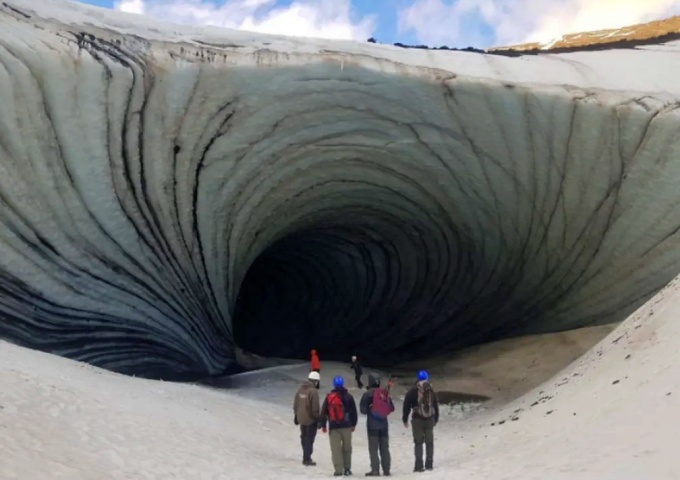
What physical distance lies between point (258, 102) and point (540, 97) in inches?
145

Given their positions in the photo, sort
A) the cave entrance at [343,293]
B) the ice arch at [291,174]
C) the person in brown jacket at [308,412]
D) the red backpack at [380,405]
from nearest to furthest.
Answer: the red backpack at [380,405] < the person in brown jacket at [308,412] < the ice arch at [291,174] < the cave entrance at [343,293]

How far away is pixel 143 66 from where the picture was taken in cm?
885

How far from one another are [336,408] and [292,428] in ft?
6.74

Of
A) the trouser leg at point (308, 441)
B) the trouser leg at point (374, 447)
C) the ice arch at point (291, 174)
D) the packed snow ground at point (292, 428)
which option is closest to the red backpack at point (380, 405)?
the trouser leg at point (374, 447)

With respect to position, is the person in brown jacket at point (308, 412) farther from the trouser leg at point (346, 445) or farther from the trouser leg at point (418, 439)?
the trouser leg at point (418, 439)

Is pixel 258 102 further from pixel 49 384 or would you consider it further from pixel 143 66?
pixel 49 384

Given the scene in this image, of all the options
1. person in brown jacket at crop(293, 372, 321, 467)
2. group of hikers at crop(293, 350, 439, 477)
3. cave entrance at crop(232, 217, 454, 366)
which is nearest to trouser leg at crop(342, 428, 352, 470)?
group of hikers at crop(293, 350, 439, 477)

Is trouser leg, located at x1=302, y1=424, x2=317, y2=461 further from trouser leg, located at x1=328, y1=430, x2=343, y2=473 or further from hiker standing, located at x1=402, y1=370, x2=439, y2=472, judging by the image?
hiker standing, located at x1=402, y1=370, x2=439, y2=472

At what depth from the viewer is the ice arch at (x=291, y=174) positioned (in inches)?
330

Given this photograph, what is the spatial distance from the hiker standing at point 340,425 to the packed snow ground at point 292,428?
19 centimetres

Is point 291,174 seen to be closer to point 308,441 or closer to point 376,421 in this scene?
point 308,441

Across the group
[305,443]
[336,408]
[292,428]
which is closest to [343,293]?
[292,428]

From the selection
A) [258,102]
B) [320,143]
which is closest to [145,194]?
[258,102]

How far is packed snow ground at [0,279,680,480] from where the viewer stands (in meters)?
4.14
